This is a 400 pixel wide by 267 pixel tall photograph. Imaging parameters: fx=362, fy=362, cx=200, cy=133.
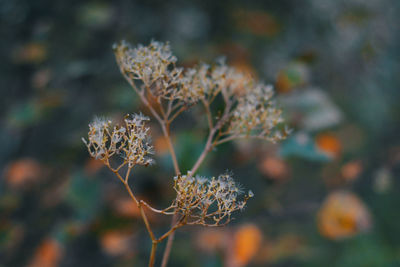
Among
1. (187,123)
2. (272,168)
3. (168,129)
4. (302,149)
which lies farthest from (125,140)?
(187,123)

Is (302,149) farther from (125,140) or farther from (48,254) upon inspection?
(48,254)

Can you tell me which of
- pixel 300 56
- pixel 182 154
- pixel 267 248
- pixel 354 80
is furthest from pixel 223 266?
pixel 354 80

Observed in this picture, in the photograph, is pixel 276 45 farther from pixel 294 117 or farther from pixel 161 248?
pixel 161 248

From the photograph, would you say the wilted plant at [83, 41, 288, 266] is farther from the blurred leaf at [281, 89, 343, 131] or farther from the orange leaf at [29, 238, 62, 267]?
the orange leaf at [29, 238, 62, 267]

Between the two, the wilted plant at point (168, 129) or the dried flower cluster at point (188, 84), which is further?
the dried flower cluster at point (188, 84)

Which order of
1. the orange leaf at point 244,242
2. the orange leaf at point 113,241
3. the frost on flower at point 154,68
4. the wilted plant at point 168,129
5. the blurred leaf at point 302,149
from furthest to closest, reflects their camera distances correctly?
the orange leaf at point 113,241
the orange leaf at point 244,242
the blurred leaf at point 302,149
the frost on flower at point 154,68
the wilted plant at point 168,129

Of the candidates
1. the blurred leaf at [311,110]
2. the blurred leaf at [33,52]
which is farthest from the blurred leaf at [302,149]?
Result: the blurred leaf at [33,52]

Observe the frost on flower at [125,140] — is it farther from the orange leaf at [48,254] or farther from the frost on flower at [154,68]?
the orange leaf at [48,254]

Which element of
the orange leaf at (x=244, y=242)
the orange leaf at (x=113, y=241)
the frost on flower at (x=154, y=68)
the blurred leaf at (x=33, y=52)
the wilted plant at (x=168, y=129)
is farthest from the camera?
the blurred leaf at (x=33, y=52)
